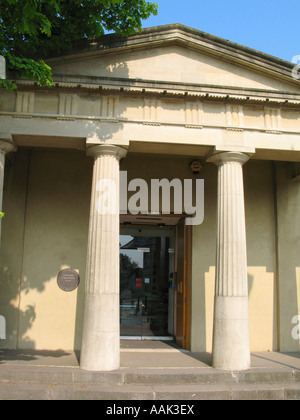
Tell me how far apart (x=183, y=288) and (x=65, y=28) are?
7016 millimetres

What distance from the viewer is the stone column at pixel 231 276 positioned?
8.32 metres

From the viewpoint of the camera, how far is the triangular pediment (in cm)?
980

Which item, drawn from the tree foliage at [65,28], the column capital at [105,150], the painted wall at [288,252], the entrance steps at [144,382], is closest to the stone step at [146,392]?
the entrance steps at [144,382]

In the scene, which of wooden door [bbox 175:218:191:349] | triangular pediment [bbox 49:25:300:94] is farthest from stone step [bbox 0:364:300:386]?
triangular pediment [bbox 49:25:300:94]

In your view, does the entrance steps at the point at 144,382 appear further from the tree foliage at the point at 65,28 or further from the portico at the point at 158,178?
Result: the tree foliage at the point at 65,28

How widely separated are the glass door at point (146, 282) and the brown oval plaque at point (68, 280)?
1.89 meters

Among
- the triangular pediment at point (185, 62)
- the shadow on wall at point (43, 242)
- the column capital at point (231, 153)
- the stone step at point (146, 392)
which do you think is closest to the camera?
the stone step at point (146, 392)

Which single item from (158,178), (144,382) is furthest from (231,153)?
(144,382)

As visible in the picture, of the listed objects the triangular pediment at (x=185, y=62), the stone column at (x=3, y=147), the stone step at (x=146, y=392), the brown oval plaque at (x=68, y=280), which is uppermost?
the triangular pediment at (x=185, y=62)

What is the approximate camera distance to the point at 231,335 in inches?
329

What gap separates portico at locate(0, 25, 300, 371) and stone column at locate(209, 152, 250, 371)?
24mm

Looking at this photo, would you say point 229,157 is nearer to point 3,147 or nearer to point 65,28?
point 65,28

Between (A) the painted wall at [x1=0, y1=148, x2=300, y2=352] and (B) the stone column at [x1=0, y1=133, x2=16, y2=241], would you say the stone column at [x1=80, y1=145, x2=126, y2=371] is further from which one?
(A) the painted wall at [x1=0, y1=148, x2=300, y2=352]
